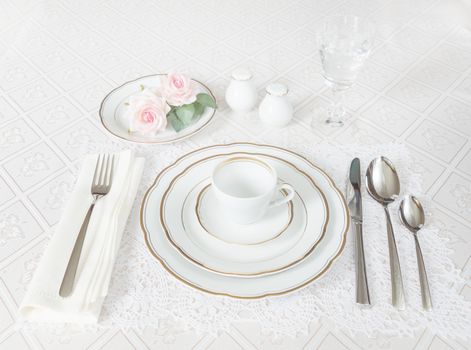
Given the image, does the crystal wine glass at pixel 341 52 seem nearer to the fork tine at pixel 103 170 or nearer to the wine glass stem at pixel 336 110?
the wine glass stem at pixel 336 110

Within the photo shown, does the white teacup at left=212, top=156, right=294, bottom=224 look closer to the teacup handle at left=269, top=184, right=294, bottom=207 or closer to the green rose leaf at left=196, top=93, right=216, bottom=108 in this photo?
the teacup handle at left=269, top=184, right=294, bottom=207

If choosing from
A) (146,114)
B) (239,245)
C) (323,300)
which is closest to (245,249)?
(239,245)

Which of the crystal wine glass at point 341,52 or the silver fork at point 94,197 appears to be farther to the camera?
the crystal wine glass at point 341,52

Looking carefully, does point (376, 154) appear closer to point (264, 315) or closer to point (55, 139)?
point (264, 315)

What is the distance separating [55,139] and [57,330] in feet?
1.30

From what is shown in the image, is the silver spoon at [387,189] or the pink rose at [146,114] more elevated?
the pink rose at [146,114]

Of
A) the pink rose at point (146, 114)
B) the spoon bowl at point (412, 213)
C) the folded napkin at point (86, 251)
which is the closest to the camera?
the folded napkin at point (86, 251)

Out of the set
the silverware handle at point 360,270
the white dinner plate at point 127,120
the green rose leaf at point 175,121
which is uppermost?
the green rose leaf at point 175,121

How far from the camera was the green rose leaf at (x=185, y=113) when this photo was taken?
76cm

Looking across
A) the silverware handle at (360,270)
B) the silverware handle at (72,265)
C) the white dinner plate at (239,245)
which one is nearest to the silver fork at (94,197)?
the silverware handle at (72,265)

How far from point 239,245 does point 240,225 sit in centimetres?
4

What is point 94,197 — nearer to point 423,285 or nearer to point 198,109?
point 198,109

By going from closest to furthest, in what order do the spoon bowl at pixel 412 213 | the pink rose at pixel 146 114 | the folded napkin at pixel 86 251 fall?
the folded napkin at pixel 86 251, the spoon bowl at pixel 412 213, the pink rose at pixel 146 114

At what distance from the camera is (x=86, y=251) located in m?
0.56
